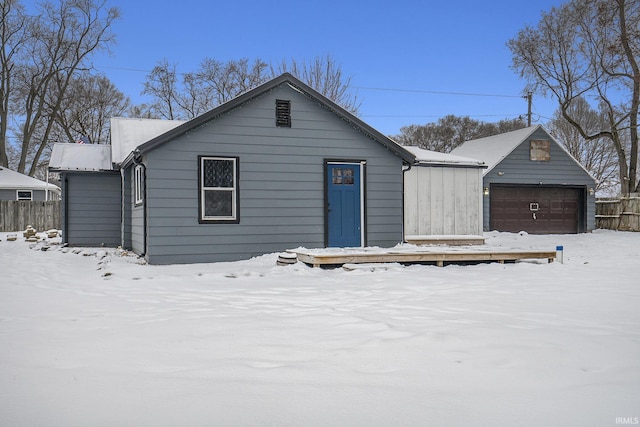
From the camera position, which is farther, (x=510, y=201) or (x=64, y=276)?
(x=510, y=201)

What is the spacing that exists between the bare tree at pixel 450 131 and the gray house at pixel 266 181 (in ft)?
94.3

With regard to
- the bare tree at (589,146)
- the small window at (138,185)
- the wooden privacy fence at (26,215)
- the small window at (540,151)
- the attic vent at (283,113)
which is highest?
the bare tree at (589,146)

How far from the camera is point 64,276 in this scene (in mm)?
8812

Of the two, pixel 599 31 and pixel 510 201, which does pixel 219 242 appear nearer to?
pixel 510 201

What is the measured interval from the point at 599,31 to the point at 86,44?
90.5 ft

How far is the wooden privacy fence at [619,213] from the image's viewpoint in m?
22.3

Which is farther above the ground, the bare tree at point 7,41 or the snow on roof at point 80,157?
the bare tree at point 7,41

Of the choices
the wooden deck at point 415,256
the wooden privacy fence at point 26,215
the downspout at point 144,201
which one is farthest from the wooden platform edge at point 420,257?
the wooden privacy fence at point 26,215

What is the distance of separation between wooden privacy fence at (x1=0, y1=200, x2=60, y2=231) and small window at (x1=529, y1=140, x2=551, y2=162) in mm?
21898

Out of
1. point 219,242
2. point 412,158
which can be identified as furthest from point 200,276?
point 412,158

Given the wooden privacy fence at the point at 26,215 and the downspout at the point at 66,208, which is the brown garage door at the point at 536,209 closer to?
the downspout at the point at 66,208

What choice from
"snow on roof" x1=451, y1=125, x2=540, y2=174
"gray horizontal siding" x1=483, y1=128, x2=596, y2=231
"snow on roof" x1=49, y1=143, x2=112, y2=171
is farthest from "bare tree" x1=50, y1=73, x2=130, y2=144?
"gray horizontal siding" x1=483, y1=128, x2=596, y2=231

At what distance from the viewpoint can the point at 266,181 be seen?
1099 centimetres

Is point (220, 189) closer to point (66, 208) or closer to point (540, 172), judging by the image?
point (66, 208)
